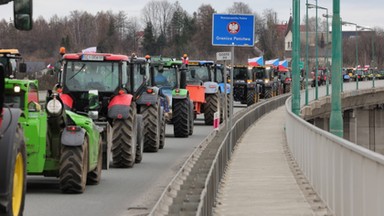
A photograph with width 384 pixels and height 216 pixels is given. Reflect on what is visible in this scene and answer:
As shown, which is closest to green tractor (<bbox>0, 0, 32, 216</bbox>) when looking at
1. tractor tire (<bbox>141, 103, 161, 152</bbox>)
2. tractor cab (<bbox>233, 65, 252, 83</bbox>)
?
tractor tire (<bbox>141, 103, 161, 152</bbox>)

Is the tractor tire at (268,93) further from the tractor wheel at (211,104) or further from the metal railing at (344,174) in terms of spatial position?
the metal railing at (344,174)

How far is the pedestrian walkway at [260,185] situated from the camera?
17062 mm

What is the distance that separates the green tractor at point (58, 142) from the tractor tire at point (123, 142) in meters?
3.93

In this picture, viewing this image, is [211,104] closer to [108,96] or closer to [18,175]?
[108,96]

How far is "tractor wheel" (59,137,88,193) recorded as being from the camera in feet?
57.6

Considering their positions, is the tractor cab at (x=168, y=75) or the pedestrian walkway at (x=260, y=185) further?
the tractor cab at (x=168, y=75)

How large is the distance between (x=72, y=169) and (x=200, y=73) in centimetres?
2800

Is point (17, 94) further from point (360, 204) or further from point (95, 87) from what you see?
A: point (95, 87)

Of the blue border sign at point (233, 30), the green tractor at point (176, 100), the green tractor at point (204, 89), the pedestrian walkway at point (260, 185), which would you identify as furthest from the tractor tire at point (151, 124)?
the green tractor at point (204, 89)

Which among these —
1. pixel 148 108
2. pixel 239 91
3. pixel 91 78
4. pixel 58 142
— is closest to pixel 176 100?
pixel 148 108

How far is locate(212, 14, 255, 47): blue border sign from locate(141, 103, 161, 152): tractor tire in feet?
11.4

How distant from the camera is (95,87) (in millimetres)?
24234

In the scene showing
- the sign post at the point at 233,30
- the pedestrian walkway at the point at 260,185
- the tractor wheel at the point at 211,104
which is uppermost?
the sign post at the point at 233,30

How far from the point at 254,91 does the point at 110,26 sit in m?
50.3
